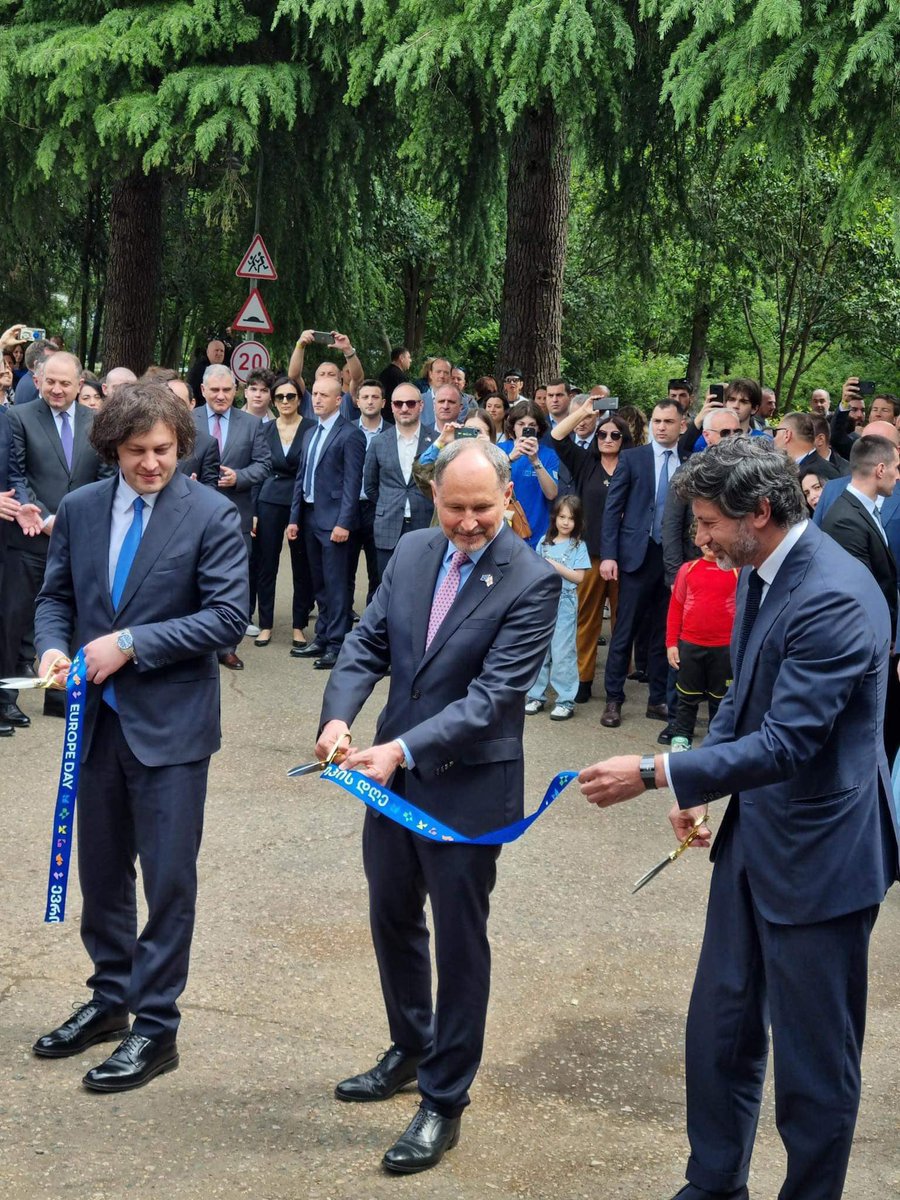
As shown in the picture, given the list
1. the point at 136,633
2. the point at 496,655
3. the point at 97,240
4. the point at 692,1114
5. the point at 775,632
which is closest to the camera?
the point at 775,632

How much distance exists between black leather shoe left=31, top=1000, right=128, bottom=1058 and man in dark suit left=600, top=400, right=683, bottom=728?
5492mm

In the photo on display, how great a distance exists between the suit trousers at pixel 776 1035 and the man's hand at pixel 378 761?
952 millimetres

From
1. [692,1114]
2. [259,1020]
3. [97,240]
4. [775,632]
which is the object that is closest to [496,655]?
[775,632]

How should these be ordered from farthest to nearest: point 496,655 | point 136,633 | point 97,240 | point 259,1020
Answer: point 97,240
point 259,1020
point 136,633
point 496,655

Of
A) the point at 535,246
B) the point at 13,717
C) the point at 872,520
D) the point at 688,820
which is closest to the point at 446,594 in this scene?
the point at 688,820

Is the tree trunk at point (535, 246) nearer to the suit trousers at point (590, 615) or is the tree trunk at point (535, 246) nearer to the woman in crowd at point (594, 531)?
the woman in crowd at point (594, 531)

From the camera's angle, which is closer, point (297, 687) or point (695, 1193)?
point (695, 1193)

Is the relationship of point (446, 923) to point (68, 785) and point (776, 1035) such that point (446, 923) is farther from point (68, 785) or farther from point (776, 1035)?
point (68, 785)

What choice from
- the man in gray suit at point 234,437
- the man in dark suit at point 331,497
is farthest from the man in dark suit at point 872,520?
the man in gray suit at point 234,437

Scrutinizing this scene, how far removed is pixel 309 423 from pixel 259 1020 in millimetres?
7476

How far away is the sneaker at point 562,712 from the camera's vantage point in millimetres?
10211

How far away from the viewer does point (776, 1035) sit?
3.93 metres

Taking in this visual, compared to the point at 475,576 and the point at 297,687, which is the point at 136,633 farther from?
the point at 297,687

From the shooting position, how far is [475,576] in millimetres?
4539
